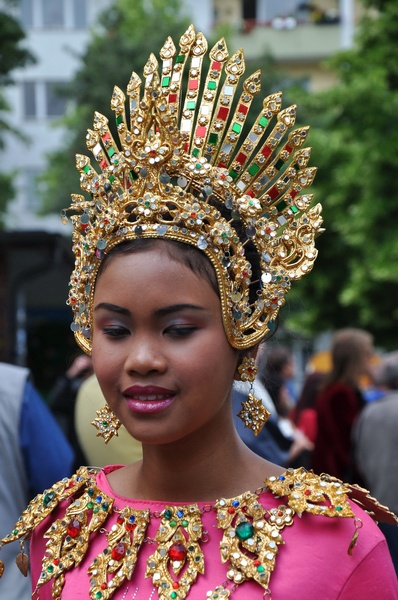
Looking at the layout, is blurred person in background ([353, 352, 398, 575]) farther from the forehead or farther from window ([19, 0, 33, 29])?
window ([19, 0, 33, 29])

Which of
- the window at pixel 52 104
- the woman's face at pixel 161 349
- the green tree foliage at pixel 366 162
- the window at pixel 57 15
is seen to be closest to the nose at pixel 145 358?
the woman's face at pixel 161 349

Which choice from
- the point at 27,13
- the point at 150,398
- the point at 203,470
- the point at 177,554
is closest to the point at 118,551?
the point at 177,554

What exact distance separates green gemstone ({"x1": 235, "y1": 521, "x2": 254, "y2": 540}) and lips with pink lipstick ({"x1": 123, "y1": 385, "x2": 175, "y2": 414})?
0.31m

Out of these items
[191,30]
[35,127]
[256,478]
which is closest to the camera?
[256,478]

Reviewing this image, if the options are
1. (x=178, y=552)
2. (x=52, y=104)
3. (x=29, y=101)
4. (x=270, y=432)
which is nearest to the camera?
(x=178, y=552)

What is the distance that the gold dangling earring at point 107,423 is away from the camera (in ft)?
8.13

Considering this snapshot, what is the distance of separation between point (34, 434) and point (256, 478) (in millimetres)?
1721

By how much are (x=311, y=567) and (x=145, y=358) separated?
1.84 feet

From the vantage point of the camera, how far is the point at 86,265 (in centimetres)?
240

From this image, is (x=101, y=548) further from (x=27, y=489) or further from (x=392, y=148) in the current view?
(x=392, y=148)

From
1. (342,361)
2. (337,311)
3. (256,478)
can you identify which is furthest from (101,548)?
(337,311)

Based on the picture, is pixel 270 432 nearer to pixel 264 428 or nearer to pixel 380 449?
pixel 264 428

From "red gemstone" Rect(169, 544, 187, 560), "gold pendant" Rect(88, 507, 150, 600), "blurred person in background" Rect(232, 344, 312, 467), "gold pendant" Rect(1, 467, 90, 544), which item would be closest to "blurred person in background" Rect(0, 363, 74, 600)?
"blurred person in background" Rect(232, 344, 312, 467)

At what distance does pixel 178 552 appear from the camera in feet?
7.30
